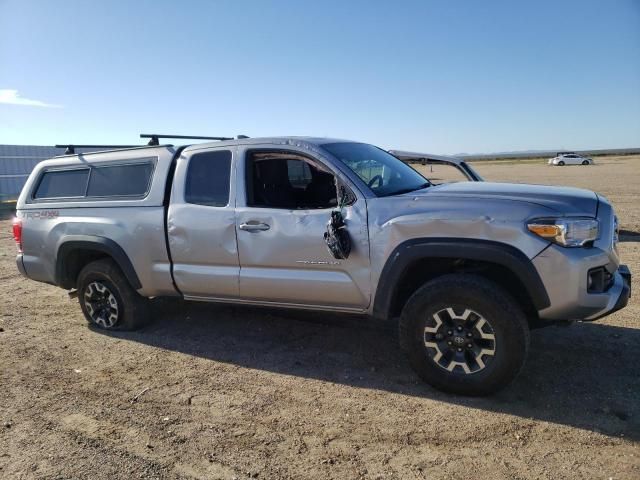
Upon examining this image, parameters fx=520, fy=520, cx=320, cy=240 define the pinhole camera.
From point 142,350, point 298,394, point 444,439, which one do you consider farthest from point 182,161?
point 444,439

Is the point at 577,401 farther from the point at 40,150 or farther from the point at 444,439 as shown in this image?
the point at 40,150

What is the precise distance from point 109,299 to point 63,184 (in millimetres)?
1408

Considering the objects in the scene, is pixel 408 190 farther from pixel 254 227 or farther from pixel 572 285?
pixel 572 285

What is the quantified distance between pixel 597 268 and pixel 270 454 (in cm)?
244

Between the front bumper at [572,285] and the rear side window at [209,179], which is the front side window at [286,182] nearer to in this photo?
the rear side window at [209,179]

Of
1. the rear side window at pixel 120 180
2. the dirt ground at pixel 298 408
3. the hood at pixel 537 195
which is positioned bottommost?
the dirt ground at pixel 298 408

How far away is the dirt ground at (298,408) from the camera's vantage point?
9.89 feet

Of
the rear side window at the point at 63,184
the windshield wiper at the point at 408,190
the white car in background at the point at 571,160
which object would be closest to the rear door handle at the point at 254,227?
the windshield wiper at the point at 408,190

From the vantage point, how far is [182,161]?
4.98 meters

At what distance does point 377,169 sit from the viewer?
4.64m

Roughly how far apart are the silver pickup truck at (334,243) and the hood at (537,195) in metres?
0.02

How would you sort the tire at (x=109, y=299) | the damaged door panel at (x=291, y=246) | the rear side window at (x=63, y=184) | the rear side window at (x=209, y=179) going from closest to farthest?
the damaged door panel at (x=291, y=246)
the rear side window at (x=209, y=179)
the tire at (x=109, y=299)
the rear side window at (x=63, y=184)

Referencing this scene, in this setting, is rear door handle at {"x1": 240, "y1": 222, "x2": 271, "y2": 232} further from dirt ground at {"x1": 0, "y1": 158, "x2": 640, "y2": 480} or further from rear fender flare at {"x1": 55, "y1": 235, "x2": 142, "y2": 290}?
rear fender flare at {"x1": 55, "y1": 235, "x2": 142, "y2": 290}

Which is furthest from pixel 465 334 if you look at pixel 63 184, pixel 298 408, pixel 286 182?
pixel 63 184
